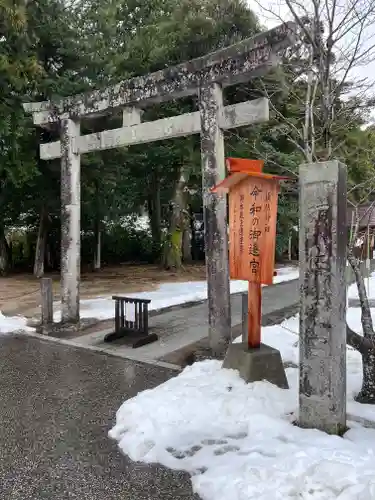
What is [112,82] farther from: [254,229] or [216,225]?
[254,229]

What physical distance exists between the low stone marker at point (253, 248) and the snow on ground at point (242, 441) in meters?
0.20

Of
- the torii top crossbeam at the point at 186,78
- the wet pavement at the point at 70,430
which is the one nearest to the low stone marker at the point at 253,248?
the wet pavement at the point at 70,430

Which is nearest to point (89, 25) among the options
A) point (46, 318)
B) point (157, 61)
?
point (157, 61)

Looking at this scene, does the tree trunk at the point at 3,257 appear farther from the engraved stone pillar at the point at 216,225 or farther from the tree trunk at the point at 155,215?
the engraved stone pillar at the point at 216,225

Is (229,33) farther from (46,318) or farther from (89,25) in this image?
(46,318)

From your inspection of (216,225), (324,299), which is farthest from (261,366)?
(216,225)

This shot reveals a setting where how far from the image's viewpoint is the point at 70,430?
12.4 feet

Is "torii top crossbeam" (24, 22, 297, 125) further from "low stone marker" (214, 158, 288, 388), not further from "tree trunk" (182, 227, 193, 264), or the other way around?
"tree trunk" (182, 227, 193, 264)

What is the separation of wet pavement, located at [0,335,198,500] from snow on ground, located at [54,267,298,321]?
1707mm

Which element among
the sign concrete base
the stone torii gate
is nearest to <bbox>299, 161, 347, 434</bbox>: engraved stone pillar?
the sign concrete base

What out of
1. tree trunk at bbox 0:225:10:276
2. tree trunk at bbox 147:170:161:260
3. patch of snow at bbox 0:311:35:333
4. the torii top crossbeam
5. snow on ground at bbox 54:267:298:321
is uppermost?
the torii top crossbeam

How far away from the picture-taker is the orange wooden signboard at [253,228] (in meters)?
4.50

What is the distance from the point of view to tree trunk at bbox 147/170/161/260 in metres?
20.1

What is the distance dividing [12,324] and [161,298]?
4.06 metres
